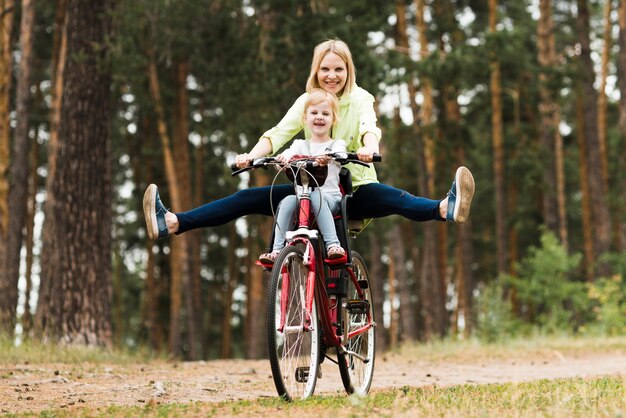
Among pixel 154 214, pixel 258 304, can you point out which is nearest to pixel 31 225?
pixel 258 304

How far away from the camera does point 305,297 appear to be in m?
5.74

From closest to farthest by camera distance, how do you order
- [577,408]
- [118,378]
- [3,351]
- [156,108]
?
1. [577,408]
2. [118,378]
3. [3,351]
4. [156,108]

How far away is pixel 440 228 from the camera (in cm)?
3108

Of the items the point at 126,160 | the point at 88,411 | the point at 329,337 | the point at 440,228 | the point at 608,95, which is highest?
the point at 608,95

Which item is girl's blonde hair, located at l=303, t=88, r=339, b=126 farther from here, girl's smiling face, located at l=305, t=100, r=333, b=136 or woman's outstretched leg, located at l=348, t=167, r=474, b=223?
woman's outstretched leg, located at l=348, t=167, r=474, b=223

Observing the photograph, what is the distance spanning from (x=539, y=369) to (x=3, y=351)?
6.21 m

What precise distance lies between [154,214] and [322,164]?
1236 mm

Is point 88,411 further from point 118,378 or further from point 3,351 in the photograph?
point 3,351

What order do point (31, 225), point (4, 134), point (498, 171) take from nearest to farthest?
point (4, 134) < point (498, 171) < point (31, 225)

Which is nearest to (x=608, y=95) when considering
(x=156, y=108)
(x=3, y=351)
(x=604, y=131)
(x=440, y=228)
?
(x=604, y=131)

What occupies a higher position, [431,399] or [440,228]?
[440,228]

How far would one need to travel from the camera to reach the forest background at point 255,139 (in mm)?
12844

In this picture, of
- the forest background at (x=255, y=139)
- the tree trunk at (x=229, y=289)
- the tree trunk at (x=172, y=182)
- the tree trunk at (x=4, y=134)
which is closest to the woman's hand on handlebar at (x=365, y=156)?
the forest background at (x=255, y=139)

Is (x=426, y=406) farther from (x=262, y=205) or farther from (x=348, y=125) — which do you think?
(x=348, y=125)
